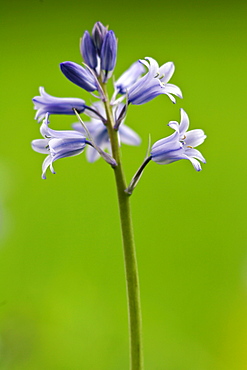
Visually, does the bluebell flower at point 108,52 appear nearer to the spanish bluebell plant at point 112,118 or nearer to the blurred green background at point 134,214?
the spanish bluebell plant at point 112,118

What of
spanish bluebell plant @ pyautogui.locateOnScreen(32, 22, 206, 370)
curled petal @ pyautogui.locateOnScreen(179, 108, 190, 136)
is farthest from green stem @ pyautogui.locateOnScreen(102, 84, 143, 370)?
curled petal @ pyautogui.locateOnScreen(179, 108, 190, 136)

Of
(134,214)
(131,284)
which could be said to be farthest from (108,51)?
(134,214)

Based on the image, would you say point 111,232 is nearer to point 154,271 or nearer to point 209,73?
point 154,271

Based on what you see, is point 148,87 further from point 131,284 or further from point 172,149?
point 131,284

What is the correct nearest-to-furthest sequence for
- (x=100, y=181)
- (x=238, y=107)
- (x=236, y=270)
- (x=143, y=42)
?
(x=236, y=270) → (x=100, y=181) → (x=238, y=107) → (x=143, y=42)

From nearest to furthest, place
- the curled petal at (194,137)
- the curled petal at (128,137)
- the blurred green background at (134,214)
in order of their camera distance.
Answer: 1. the curled petal at (194,137)
2. the curled petal at (128,137)
3. the blurred green background at (134,214)

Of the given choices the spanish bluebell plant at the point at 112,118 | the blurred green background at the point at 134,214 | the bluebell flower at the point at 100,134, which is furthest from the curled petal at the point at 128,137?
the blurred green background at the point at 134,214

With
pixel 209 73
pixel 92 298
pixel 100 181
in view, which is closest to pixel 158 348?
pixel 92 298
